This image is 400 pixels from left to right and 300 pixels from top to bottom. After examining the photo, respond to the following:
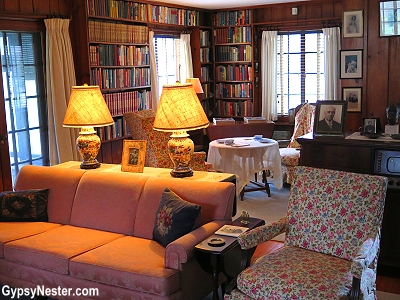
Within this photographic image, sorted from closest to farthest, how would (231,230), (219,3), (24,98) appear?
(231,230) → (24,98) → (219,3)

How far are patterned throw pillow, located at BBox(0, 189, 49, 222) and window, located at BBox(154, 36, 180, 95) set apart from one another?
154 inches

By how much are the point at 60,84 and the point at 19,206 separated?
1975 millimetres

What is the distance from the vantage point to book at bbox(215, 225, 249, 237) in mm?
3313

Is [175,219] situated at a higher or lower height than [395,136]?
lower

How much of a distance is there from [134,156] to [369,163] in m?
1.85

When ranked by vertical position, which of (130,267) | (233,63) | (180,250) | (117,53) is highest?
(117,53)

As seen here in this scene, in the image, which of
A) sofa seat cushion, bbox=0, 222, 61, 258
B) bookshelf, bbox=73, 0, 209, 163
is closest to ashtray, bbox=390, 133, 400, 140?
sofa seat cushion, bbox=0, 222, 61, 258

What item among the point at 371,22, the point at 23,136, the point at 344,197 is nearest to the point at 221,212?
the point at 344,197

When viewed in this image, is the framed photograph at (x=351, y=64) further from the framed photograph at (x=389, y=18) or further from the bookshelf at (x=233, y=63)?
the bookshelf at (x=233, y=63)

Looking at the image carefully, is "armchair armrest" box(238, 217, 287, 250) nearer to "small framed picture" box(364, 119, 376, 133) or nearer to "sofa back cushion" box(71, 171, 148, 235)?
"sofa back cushion" box(71, 171, 148, 235)

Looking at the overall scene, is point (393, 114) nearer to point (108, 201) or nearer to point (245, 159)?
point (245, 159)

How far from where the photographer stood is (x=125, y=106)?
695cm

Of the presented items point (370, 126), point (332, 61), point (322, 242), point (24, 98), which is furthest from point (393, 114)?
point (332, 61)

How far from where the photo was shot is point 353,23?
6836 mm
